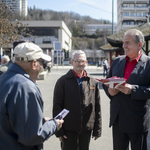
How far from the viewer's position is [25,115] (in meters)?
1.67

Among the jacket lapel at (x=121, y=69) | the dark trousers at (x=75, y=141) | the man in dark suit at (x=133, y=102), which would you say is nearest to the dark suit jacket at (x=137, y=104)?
the man in dark suit at (x=133, y=102)

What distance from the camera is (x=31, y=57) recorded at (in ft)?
6.10

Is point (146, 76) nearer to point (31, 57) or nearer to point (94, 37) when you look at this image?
point (31, 57)

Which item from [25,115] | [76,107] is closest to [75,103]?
[76,107]

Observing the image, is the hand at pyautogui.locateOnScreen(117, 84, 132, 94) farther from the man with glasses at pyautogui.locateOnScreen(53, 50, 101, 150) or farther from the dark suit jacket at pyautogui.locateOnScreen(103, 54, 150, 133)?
the man with glasses at pyautogui.locateOnScreen(53, 50, 101, 150)

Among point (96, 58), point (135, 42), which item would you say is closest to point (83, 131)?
point (135, 42)

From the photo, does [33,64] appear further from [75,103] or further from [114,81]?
[75,103]

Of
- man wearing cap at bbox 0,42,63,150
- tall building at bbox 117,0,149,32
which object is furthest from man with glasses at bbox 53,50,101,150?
tall building at bbox 117,0,149,32

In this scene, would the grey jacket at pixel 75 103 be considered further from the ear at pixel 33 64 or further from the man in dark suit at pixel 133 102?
the ear at pixel 33 64

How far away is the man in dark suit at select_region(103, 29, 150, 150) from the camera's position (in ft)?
→ 8.62

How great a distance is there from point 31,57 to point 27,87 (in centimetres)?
32

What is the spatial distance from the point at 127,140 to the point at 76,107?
894mm

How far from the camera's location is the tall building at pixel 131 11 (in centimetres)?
7675

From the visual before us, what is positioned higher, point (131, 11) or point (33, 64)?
point (131, 11)
